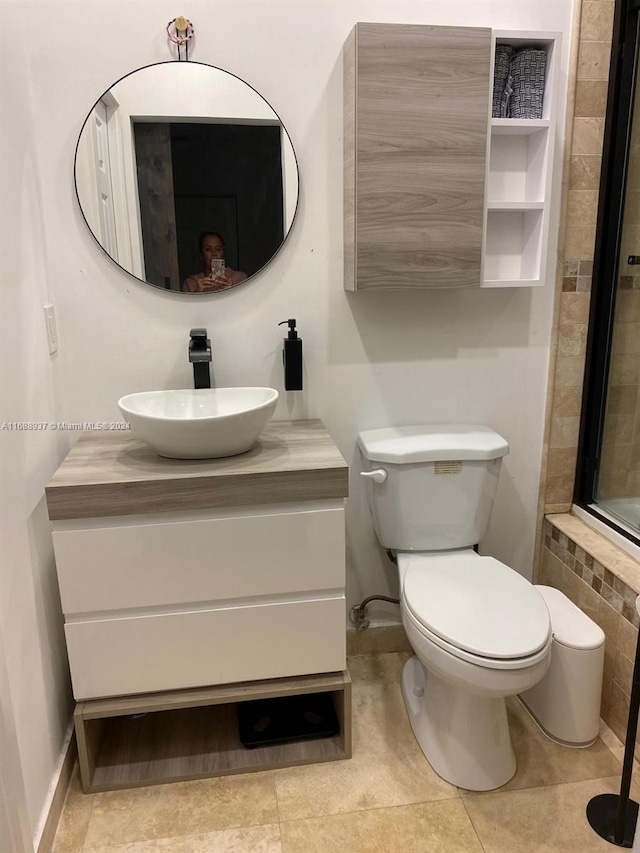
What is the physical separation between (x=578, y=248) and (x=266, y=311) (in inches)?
38.6

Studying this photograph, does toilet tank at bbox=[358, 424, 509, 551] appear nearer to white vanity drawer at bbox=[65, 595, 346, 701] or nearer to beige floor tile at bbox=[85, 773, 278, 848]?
white vanity drawer at bbox=[65, 595, 346, 701]

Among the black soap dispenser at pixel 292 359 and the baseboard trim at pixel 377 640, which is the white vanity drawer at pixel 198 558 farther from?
the baseboard trim at pixel 377 640

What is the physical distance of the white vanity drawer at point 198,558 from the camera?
159 cm

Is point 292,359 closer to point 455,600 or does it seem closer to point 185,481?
Result: point 185,481

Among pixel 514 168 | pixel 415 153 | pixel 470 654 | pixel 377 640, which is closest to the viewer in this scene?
pixel 470 654

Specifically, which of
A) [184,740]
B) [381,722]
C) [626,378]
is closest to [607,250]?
[626,378]

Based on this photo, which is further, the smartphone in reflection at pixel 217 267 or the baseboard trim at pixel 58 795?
the smartphone in reflection at pixel 217 267

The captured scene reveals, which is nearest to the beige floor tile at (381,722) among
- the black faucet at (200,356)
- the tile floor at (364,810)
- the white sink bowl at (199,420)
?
the tile floor at (364,810)

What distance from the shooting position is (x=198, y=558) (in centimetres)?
163

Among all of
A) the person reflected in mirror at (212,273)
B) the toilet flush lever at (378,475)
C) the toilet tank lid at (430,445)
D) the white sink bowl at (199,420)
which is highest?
the person reflected in mirror at (212,273)

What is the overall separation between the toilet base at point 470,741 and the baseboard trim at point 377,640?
1.49 feet

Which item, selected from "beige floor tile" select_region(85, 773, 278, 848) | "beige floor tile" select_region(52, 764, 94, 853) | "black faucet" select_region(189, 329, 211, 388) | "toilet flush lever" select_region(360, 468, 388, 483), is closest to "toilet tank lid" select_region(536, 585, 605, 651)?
"toilet flush lever" select_region(360, 468, 388, 483)

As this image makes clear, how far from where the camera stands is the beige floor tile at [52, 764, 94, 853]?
1595 mm

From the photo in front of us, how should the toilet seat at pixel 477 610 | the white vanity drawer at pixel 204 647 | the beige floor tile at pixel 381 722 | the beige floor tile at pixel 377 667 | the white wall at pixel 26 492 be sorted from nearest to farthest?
the white wall at pixel 26 492 → the toilet seat at pixel 477 610 → the white vanity drawer at pixel 204 647 → the beige floor tile at pixel 381 722 → the beige floor tile at pixel 377 667
